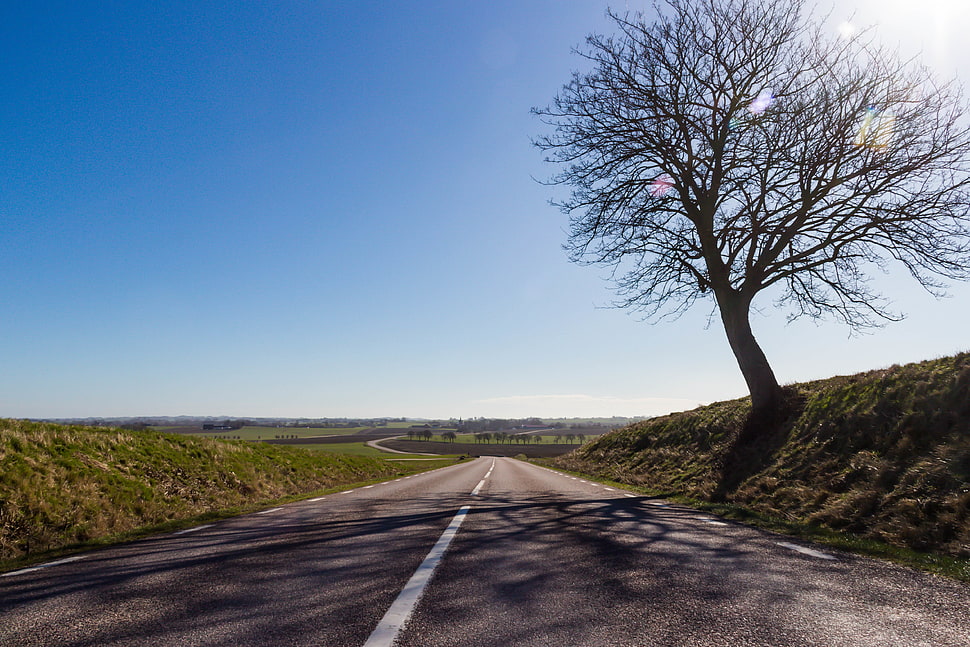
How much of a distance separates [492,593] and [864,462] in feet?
27.1

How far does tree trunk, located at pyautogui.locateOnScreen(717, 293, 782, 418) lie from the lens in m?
14.1

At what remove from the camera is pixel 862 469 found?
8.51m

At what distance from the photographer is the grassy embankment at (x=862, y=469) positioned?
6.02 m

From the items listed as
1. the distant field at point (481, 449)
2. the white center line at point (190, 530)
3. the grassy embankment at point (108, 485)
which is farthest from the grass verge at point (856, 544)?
the distant field at point (481, 449)

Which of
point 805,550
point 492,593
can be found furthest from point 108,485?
point 805,550

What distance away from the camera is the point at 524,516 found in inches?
307

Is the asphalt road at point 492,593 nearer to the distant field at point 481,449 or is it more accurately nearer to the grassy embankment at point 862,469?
the grassy embankment at point 862,469

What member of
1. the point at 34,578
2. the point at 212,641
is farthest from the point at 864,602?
the point at 34,578

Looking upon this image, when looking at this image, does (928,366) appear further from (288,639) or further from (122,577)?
(122,577)

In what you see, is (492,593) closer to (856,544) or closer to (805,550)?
(805,550)

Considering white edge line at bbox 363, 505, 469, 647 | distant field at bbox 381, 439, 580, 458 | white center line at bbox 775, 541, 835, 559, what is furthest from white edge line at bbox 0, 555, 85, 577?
distant field at bbox 381, 439, 580, 458

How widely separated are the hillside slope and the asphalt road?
2.18 metres

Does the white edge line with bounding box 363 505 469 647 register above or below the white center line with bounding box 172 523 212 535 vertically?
above

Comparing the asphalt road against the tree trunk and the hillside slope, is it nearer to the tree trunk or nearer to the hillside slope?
the hillside slope
